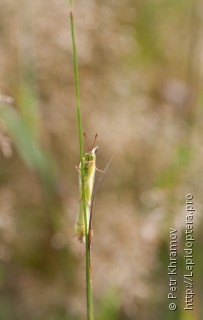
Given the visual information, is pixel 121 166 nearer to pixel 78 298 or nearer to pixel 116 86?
pixel 116 86

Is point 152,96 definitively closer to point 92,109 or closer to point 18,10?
point 92,109

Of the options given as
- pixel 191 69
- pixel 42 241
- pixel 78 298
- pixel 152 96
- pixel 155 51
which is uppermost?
pixel 155 51

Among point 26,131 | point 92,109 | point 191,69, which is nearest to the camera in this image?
point 26,131

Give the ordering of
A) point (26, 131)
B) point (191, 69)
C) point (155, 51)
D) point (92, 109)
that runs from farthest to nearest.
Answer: point (155, 51), point (92, 109), point (191, 69), point (26, 131)

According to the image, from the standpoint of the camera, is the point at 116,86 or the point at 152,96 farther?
the point at 152,96

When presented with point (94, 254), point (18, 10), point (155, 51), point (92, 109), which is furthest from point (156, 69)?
point (94, 254)

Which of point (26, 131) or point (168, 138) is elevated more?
point (168, 138)

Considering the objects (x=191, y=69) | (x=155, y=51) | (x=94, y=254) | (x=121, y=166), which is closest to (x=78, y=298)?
(x=94, y=254)
